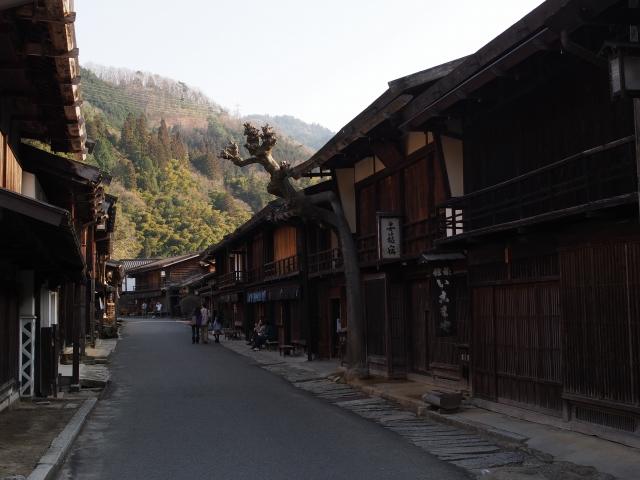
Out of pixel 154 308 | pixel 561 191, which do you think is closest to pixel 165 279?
pixel 154 308

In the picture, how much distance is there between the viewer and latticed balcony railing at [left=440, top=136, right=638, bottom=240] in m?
10.0

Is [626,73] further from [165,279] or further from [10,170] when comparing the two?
[165,279]

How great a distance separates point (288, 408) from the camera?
1541cm

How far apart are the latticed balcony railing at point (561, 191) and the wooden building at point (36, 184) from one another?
685 centimetres

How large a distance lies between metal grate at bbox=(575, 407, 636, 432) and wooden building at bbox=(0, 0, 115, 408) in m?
7.80

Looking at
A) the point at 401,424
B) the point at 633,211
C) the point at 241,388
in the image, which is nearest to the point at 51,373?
the point at 241,388

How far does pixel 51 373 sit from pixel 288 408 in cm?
527

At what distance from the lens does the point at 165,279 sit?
Answer: 282 feet

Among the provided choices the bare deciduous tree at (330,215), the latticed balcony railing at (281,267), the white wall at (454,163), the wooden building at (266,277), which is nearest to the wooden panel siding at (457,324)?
the white wall at (454,163)

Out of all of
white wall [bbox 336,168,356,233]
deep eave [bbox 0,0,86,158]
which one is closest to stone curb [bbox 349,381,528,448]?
white wall [bbox 336,168,356,233]

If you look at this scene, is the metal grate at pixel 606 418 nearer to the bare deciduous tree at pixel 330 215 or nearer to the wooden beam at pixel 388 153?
the bare deciduous tree at pixel 330 215

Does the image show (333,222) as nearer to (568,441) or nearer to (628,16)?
(568,441)

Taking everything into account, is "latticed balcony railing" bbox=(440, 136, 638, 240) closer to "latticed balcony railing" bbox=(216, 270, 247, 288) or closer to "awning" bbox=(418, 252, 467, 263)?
"awning" bbox=(418, 252, 467, 263)

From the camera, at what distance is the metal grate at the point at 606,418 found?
9.98 metres
